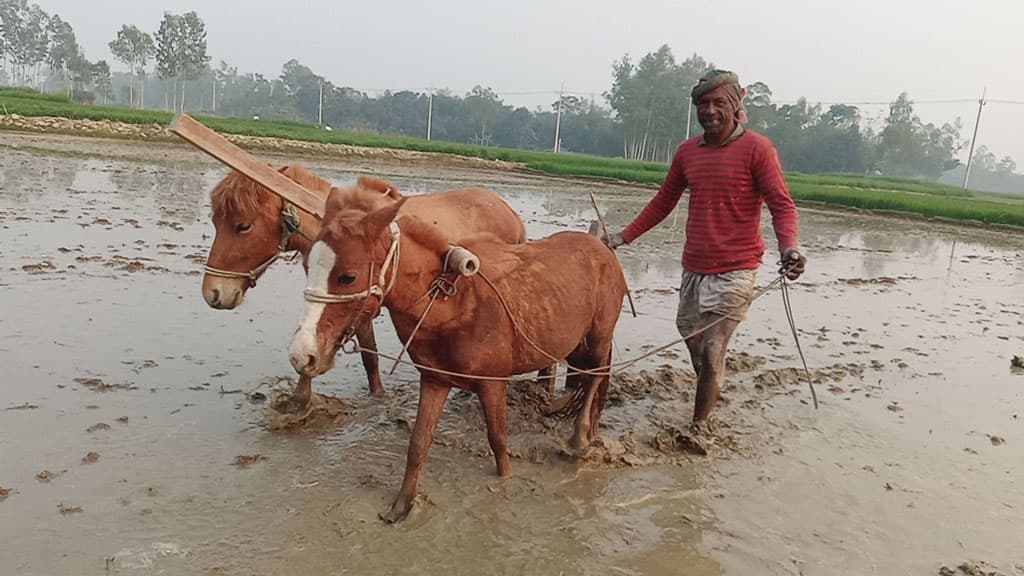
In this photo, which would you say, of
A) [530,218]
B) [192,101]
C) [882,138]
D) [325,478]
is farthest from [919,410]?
[192,101]

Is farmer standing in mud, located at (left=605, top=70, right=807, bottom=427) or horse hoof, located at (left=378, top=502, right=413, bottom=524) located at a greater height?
farmer standing in mud, located at (left=605, top=70, right=807, bottom=427)

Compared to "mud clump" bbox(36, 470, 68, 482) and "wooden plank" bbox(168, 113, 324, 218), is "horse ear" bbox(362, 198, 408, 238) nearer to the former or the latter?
"wooden plank" bbox(168, 113, 324, 218)

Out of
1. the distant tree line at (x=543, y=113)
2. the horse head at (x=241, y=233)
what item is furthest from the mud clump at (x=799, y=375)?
the distant tree line at (x=543, y=113)

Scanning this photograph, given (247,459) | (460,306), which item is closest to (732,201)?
(460,306)

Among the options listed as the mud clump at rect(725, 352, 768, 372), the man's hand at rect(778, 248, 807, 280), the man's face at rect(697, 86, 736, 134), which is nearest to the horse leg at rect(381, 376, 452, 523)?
the man's hand at rect(778, 248, 807, 280)

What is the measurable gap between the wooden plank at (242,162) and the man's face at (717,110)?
242cm

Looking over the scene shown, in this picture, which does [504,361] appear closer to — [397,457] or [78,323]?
[397,457]

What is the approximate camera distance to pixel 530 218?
55.0ft

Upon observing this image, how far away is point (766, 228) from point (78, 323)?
1895 centimetres

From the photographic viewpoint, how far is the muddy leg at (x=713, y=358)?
4.71 m

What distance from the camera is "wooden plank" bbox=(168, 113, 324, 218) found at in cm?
380

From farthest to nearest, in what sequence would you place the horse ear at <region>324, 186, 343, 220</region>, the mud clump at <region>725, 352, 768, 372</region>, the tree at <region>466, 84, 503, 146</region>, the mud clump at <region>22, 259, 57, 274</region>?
the tree at <region>466, 84, 503, 146</region>
the mud clump at <region>22, 259, 57, 274</region>
the mud clump at <region>725, 352, 768, 372</region>
the horse ear at <region>324, 186, 343, 220</region>

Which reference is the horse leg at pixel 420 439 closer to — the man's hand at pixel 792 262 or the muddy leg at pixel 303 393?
the muddy leg at pixel 303 393

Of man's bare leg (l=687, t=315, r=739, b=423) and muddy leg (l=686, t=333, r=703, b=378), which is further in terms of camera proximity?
muddy leg (l=686, t=333, r=703, b=378)
